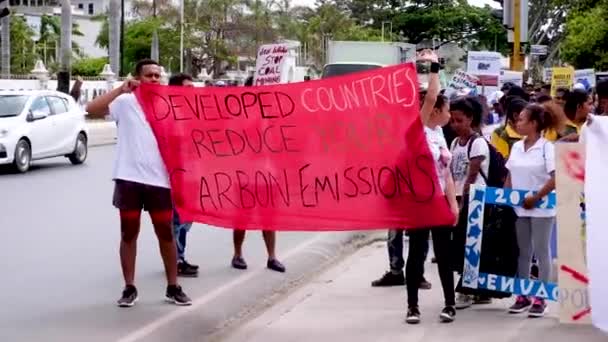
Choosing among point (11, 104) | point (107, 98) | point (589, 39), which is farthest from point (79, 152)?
point (589, 39)

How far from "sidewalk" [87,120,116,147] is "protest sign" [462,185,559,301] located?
21.2 m

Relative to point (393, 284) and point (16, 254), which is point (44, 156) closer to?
point (16, 254)

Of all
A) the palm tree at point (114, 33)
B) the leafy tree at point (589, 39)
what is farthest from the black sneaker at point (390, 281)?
the palm tree at point (114, 33)

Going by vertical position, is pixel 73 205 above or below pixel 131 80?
below

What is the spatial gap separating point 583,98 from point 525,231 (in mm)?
1543

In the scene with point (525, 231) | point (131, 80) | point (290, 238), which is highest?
point (131, 80)

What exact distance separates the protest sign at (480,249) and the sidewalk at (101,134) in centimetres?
2120

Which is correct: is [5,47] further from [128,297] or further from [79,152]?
[128,297]

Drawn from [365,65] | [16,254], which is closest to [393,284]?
[16,254]

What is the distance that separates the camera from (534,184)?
7703 mm

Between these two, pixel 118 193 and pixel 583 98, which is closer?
pixel 118 193

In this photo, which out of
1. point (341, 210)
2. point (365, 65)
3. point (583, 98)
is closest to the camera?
point (341, 210)

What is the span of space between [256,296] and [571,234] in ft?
9.25

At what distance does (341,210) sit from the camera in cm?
745
